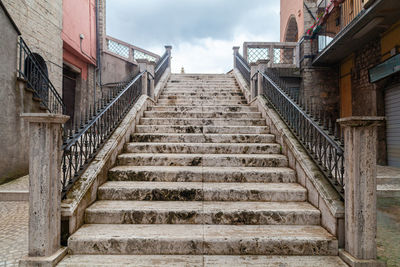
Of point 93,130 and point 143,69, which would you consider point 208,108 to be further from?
point 93,130

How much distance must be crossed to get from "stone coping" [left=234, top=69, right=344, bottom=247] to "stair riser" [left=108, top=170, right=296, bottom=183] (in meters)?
0.28

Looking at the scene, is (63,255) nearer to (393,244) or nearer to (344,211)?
(344,211)

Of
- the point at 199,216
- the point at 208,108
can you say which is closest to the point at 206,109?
the point at 208,108

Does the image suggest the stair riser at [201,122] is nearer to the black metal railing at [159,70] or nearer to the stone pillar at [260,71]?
the stone pillar at [260,71]

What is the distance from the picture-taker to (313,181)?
325cm

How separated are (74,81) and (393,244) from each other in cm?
1324

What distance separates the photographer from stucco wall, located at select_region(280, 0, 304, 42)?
1259 cm

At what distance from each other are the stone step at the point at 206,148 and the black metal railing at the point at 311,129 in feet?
2.00

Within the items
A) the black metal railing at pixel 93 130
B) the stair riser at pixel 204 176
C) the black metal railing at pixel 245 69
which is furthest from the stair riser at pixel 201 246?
the black metal railing at pixel 245 69

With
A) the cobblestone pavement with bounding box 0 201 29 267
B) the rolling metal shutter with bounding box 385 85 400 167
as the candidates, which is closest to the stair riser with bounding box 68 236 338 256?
the cobblestone pavement with bounding box 0 201 29 267

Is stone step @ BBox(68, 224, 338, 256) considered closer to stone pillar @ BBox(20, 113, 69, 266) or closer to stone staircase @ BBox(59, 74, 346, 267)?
stone staircase @ BBox(59, 74, 346, 267)

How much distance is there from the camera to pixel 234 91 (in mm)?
8430

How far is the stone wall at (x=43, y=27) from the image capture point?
7637 mm

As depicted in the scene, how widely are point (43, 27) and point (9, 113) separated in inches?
201
